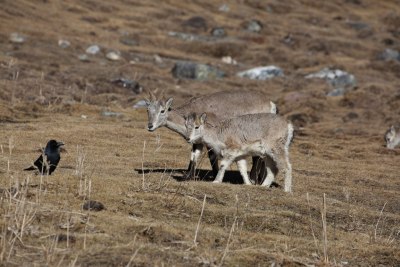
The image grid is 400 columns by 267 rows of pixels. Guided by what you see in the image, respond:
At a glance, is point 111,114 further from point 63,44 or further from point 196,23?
point 196,23

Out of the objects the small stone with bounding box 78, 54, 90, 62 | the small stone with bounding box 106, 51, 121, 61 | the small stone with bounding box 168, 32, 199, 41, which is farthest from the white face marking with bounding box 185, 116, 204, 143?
the small stone with bounding box 168, 32, 199, 41

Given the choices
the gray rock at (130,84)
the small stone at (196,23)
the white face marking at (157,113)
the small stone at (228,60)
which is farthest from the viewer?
the small stone at (196,23)

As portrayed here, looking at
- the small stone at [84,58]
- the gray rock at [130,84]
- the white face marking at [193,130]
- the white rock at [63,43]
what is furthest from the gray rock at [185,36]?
the white face marking at [193,130]

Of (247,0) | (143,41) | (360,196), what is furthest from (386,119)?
(247,0)

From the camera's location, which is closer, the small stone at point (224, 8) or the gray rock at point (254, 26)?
the gray rock at point (254, 26)

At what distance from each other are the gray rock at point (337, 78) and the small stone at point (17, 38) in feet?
63.6

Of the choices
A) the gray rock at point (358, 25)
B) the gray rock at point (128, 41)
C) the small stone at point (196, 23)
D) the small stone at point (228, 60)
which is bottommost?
the small stone at point (228, 60)

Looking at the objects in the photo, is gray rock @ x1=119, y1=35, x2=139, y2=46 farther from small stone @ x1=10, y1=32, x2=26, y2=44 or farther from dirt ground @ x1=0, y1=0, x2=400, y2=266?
small stone @ x1=10, y1=32, x2=26, y2=44

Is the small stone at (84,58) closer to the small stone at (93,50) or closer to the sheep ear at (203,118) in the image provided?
the small stone at (93,50)

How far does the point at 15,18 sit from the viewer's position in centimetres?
5609

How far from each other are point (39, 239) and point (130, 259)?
154 cm

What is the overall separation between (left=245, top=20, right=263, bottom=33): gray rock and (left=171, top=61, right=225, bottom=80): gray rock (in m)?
22.2

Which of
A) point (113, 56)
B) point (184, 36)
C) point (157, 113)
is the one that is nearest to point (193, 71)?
point (113, 56)

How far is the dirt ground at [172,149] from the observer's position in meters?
11.9
